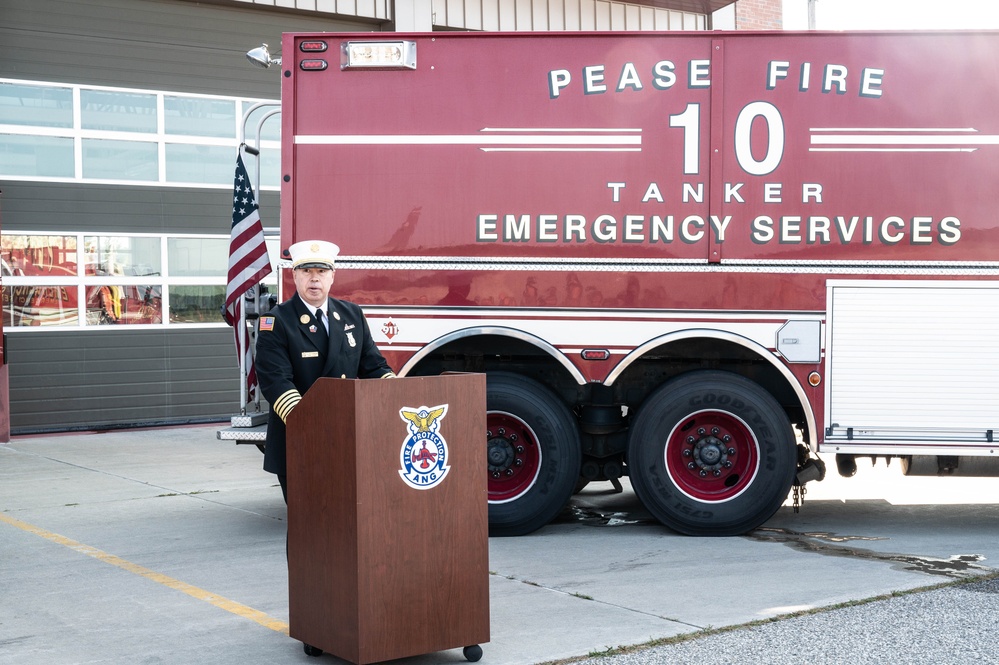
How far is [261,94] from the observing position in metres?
14.8

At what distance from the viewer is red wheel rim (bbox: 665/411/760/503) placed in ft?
24.8

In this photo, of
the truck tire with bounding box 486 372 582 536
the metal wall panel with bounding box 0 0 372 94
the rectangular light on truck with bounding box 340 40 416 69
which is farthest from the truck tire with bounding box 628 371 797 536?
the metal wall panel with bounding box 0 0 372 94

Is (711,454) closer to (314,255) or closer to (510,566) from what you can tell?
(510,566)

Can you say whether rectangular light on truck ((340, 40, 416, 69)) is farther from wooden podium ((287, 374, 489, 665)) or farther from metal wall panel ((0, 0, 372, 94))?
metal wall panel ((0, 0, 372, 94))

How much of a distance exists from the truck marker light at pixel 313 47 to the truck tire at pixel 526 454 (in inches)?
97.0

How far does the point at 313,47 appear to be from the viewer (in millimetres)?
7762

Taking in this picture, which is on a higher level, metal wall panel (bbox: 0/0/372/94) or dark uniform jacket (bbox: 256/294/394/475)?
metal wall panel (bbox: 0/0/372/94)

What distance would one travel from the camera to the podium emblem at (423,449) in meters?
4.75

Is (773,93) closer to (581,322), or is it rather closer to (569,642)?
(581,322)

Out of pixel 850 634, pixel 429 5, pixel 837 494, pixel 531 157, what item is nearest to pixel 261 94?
pixel 429 5

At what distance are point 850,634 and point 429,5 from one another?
11.9 metres

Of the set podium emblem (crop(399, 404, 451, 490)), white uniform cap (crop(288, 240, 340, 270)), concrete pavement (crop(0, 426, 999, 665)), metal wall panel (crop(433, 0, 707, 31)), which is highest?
metal wall panel (crop(433, 0, 707, 31))

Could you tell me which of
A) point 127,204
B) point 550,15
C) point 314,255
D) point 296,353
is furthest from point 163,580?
point 550,15

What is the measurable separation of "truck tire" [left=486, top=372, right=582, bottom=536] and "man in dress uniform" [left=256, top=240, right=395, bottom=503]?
2.18 metres
